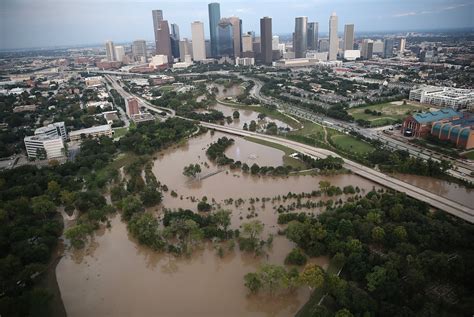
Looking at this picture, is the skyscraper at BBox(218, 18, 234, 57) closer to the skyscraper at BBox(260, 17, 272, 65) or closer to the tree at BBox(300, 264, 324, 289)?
the skyscraper at BBox(260, 17, 272, 65)

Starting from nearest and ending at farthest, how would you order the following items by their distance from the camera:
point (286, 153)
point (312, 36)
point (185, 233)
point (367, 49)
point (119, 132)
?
point (185, 233) → point (286, 153) → point (119, 132) → point (367, 49) → point (312, 36)

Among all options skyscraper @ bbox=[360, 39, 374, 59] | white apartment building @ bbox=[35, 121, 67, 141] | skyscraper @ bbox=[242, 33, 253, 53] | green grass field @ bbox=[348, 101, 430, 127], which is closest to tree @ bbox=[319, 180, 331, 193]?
green grass field @ bbox=[348, 101, 430, 127]

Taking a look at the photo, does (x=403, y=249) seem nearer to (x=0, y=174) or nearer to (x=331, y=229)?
(x=331, y=229)

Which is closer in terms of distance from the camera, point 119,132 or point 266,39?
point 119,132

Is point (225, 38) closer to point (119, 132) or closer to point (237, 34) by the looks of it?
point (237, 34)

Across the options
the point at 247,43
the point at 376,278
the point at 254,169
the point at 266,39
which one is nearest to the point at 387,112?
the point at 254,169

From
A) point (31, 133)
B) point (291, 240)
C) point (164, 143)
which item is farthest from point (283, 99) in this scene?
point (291, 240)

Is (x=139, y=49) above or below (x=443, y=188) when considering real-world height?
above
